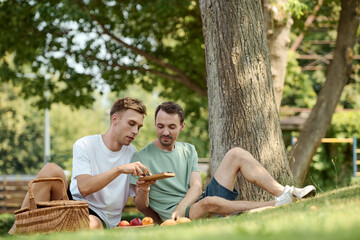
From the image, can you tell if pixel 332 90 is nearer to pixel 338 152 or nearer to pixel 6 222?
pixel 338 152

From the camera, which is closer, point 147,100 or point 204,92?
point 204,92

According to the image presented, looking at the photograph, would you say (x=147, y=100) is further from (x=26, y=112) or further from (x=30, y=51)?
(x=30, y=51)

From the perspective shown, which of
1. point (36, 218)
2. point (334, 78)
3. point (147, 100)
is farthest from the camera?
point (147, 100)

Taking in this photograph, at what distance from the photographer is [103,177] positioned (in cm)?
530

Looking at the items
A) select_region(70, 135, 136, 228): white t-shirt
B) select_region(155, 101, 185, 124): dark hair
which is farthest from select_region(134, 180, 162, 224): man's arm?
select_region(155, 101, 185, 124): dark hair

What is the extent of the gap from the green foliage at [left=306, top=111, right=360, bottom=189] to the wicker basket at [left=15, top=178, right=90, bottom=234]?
11754mm

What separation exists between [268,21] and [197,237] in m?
8.00

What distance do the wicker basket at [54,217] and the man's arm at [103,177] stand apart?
326 mm

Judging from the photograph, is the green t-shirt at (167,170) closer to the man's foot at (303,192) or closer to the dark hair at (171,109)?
the dark hair at (171,109)

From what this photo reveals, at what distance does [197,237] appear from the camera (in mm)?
2994

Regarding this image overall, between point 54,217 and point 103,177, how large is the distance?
636mm

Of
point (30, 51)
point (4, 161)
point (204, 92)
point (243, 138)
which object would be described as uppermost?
point (30, 51)

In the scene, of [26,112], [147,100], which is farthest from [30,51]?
[147,100]

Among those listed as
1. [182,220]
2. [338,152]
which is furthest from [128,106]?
[338,152]
